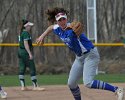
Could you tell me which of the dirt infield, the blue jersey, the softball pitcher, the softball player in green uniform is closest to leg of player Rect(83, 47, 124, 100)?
the softball pitcher

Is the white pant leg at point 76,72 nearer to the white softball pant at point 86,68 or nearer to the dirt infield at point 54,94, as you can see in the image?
the white softball pant at point 86,68

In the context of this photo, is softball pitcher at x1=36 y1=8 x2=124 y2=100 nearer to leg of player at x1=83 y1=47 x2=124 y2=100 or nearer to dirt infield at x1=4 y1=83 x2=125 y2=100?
leg of player at x1=83 y1=47 x2=124 y2=100

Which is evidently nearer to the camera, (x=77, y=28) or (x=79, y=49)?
(x=77, y=28)

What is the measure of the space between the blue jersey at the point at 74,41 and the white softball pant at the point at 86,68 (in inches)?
4.6

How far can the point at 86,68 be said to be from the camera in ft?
30.6

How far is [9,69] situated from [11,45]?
3.47 feet

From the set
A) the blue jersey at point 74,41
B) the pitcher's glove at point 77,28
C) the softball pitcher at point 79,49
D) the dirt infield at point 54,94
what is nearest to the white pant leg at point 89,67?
the softball pitcher at point 79,49

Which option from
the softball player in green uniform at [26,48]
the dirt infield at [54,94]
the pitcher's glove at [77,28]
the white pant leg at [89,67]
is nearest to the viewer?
the pitcher's glove at [77,28]

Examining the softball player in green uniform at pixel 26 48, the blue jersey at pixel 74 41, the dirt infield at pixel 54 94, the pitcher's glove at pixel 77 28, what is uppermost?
the pitcher's glove at pixel 77 28

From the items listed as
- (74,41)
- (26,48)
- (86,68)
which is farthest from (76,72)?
(26,48)

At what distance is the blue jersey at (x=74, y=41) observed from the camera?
921 centimetres

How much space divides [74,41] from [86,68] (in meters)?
0.53

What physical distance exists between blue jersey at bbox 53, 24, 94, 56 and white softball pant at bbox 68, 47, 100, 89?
0.39 ft

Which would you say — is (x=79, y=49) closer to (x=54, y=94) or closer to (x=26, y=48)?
(x=54, y=94)
